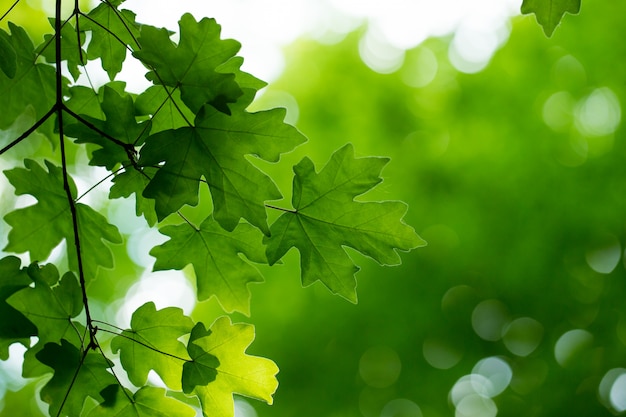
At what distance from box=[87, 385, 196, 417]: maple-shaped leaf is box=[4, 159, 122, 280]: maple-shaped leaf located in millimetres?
509

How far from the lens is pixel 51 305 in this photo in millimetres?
1645

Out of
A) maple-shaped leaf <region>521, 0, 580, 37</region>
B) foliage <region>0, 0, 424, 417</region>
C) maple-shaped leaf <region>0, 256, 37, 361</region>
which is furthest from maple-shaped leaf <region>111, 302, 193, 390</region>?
maple-shaped leaf <region>521, 0, 580, 37</region>

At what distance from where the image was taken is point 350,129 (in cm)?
829

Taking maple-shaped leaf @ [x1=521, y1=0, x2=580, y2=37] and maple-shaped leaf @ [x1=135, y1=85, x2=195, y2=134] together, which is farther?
maple-shaped leaf @ [x1=135, y1=85, x2=195, y2=134]

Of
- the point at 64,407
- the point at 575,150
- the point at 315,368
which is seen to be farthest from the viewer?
the point at 575,150

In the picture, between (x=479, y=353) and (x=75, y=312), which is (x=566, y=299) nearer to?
(x=479, y=353)

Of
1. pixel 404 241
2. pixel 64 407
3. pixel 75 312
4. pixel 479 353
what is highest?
pixel 479 353

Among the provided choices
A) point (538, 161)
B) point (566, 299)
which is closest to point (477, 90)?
point (538, 161)

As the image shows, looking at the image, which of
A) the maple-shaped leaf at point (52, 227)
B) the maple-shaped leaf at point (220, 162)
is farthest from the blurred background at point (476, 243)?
the maple-shaped leaf at point (220, 162)

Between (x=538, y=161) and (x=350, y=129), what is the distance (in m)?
2.44

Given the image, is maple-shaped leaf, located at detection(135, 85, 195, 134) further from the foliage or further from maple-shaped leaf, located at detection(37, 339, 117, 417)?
maple-shaped leaf, located at detection(37, 339, 117, 417)

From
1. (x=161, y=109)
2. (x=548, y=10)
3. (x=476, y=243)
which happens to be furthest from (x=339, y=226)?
(x=476, y=243)

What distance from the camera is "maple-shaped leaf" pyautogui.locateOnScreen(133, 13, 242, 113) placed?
140 centimetres

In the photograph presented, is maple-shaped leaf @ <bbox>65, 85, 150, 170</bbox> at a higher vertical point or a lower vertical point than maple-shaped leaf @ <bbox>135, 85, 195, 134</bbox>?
lower
